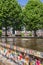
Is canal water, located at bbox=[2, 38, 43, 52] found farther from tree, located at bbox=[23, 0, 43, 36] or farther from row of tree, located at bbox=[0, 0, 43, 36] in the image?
row of tree, located at bbox=[0, 0, 43, 36]

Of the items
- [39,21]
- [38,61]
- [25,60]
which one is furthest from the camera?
[39,21]

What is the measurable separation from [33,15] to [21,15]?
3491 millimetres

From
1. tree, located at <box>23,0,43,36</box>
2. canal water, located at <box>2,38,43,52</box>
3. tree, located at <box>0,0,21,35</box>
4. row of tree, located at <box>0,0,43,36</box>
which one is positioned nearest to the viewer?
canal water, located at <box>2,38,43,52</box>

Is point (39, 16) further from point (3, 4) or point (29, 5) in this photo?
point (3, 4)

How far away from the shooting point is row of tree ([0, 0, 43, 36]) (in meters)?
62.6

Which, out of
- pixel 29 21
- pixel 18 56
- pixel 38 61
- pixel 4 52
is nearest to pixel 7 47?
pixel 4 52

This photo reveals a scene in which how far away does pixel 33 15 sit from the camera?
63188 millimetres

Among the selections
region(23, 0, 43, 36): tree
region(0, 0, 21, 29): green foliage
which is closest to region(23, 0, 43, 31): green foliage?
region(23, 0, 43, 36): tree

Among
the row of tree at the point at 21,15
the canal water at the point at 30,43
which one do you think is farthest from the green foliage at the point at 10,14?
the canal water at the point at 30,43

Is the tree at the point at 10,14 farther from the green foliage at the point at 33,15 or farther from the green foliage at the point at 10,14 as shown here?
the green foliage at the point at 33,15

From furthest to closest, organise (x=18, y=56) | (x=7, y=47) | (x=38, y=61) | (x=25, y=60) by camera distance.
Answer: (x=7, y=47) → (x=18, y=56) → (x=25, y=60) → (x=38, y=61)

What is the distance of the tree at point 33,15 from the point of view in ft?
204

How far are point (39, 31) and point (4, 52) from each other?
45.9 m

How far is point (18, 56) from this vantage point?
15617 mm
